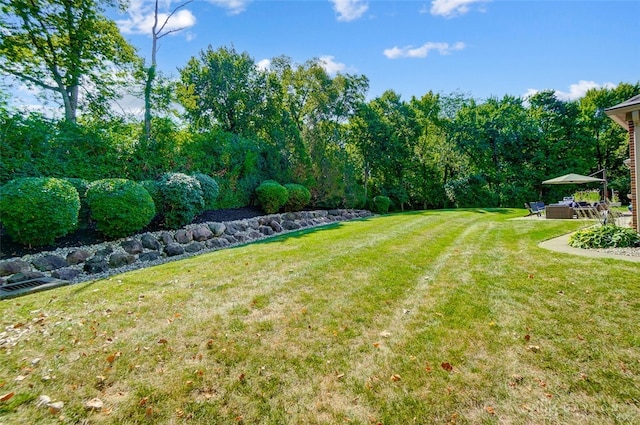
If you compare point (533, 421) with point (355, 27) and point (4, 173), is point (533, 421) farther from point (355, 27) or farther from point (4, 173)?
point (355, 27)

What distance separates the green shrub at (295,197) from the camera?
13359 mm

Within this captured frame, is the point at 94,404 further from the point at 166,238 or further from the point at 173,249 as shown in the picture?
the point at 166,238

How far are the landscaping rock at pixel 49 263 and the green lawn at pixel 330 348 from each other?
4.59 feet

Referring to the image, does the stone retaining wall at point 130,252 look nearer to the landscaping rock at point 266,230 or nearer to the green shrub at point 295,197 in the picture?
the landscaping rock at point 266,230

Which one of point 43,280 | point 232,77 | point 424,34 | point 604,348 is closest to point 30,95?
point 43,280

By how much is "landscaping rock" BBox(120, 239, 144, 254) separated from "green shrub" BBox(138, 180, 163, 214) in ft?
4.29

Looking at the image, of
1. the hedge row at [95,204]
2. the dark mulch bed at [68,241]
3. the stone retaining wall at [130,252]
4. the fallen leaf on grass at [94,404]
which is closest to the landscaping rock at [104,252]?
the stone retaining wall at [130,252]

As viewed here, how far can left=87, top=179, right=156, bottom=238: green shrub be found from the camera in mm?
6406

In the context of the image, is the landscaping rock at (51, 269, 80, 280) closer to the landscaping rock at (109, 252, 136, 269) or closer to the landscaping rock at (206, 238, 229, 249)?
the landscaping rock at (109, 252, 136, 269)

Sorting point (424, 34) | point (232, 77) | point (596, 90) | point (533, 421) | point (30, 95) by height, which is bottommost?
point (533, 421)

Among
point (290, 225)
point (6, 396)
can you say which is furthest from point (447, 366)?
point (290, 225)

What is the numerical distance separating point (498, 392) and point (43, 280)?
6170 millimetres

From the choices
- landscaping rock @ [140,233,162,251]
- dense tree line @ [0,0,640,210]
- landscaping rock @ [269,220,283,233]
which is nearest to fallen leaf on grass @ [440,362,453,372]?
landscaping rock @ [140,233,162,251]

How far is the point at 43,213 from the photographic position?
17.9 feet
